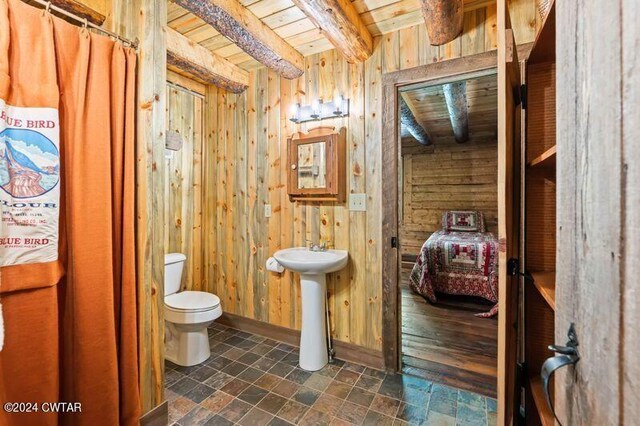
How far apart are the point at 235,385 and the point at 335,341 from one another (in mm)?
798

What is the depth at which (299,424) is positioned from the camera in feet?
5.17

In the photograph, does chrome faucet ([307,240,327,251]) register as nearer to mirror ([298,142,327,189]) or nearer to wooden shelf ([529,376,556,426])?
mirror ([298,142,327,189])

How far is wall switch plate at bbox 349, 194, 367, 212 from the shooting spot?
7.07 ft

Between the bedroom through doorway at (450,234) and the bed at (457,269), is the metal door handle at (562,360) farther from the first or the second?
the bed at (457,269)

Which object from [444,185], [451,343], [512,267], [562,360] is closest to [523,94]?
[512,267]

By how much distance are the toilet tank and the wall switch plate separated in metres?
1.53

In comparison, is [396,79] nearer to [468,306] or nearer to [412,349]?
[412,349]

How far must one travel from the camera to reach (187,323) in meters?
2.03

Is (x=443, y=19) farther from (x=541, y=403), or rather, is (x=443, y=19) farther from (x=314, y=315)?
(x=314, y=315)

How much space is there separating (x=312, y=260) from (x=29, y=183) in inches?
60.0

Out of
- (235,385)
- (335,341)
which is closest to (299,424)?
(235,385)

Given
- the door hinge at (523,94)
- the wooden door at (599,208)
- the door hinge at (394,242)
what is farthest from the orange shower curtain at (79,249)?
the door hinge at (523,94)

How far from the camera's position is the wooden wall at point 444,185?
205 inches

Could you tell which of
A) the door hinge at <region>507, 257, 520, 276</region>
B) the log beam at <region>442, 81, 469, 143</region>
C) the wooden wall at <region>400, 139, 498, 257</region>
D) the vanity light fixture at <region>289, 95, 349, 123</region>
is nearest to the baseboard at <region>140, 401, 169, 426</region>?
the door hinge at <region>507, 257, 520, 276</region>
